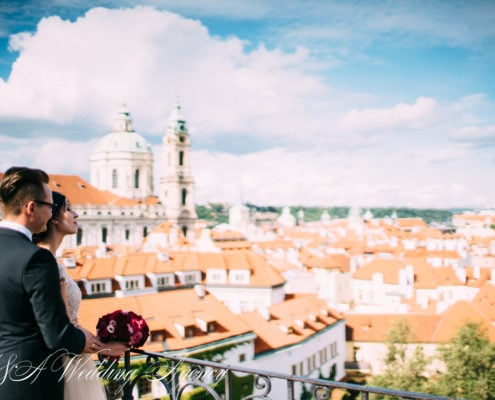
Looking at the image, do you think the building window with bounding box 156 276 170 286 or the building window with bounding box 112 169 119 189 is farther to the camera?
the building window with bounding box 112 169 119 189

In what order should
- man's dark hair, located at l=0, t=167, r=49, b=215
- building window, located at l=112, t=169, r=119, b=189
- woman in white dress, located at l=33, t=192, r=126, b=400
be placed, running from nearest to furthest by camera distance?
man's dark hair, located at l=0, t=167, r=49, b=215 < woman in white dress, located at l=33, t=192, r=126, b=400 < building window, located at l=112, t=169, r=119, b=189

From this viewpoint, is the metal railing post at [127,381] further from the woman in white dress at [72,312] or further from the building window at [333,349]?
the building window at [333,349]

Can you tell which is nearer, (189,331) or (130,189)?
(189,331)

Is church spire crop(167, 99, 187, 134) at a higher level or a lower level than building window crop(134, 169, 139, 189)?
higher

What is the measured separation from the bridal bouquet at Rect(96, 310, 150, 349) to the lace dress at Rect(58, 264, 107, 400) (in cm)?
18

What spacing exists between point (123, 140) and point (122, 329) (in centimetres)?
8846

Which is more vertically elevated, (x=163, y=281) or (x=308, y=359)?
(x=163, y=281)

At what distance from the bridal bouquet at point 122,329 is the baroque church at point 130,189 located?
2688 inches

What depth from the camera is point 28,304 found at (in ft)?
8.87

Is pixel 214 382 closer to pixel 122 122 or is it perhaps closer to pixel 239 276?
pixel 239 276

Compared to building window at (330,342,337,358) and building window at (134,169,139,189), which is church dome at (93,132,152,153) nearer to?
building window at (134,169,139,189)

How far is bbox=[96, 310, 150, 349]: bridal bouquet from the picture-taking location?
11.2 ft

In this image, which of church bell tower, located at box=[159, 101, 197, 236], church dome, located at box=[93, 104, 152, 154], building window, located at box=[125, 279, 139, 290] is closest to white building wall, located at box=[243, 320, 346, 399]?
building window, located at box=[125, 279, 139, 290]

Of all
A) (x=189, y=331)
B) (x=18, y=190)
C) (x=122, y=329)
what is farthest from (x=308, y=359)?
(x=18, y=190)
